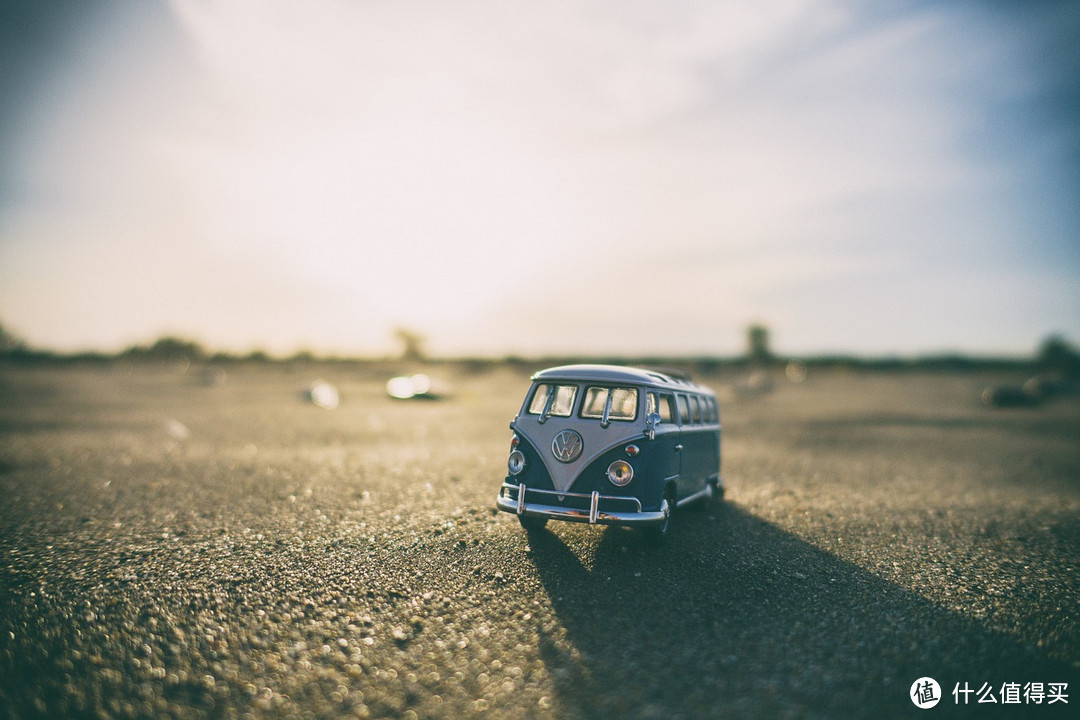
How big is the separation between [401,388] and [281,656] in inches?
1710

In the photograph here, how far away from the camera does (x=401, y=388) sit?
48062 millimetres

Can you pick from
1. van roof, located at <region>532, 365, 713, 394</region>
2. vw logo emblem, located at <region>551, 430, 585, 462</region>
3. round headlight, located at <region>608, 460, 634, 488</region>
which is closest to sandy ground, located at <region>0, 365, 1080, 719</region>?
round headlight, located at <region>608, 460, 634, 488</region>

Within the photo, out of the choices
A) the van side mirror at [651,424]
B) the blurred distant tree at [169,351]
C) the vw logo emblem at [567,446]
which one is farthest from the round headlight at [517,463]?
the blurred distant tree at [169,351]

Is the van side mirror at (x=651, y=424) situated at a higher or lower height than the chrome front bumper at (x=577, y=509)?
higher

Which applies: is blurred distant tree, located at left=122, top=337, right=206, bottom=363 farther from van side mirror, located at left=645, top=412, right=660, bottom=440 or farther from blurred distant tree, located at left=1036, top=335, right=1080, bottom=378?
blurred distant tree, located at left=1036, top=335, right=1080, bottom=378

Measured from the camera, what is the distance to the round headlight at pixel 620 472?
26.0 feet

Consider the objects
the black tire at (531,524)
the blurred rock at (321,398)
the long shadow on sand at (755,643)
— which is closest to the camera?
the long shadow on sand at (755,643)

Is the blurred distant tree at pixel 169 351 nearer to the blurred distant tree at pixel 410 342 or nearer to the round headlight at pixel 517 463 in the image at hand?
the blurred distant tree at pixel 410 342

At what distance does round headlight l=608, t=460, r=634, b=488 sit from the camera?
7910 millimetres

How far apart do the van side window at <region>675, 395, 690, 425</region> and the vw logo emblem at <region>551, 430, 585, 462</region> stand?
220cm

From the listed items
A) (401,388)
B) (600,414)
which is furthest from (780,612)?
(401,388)

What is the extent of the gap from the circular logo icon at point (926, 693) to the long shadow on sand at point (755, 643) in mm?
61

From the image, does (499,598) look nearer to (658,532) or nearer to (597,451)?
(597,451)

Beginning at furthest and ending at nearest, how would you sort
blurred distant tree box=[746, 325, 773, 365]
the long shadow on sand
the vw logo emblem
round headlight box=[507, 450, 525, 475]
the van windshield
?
blurred distant tree box=[746, 325, 773, 365], the van windshield, round headlight box=[507, 450, 525, 475], the vw logo emblem, the long shadow on sand
